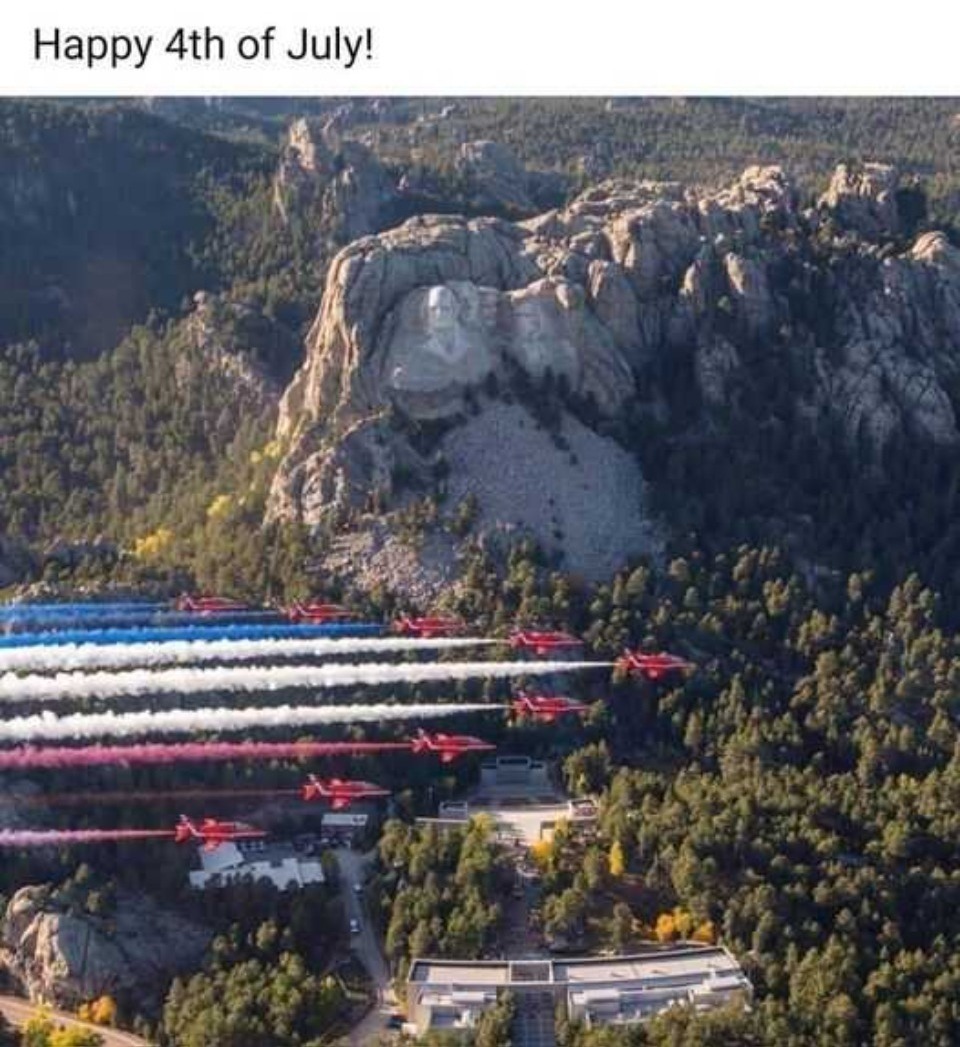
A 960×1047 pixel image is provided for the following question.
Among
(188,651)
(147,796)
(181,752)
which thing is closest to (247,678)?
(188,651)

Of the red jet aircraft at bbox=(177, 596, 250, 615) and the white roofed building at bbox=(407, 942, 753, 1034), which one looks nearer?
the white roofed building at bbox=(407, 942, 753, 1034)

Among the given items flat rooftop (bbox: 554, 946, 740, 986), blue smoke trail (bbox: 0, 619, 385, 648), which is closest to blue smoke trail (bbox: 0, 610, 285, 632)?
blue smoke trail (bbox: 0, 619, 385, 648)

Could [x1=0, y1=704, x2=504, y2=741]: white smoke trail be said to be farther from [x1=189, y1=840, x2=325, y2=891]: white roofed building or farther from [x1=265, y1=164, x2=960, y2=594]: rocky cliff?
[x1=265, y1=164, x2=960, y2=594]: rocky cliff

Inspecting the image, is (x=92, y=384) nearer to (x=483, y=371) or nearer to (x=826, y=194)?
(x=483, y=371)

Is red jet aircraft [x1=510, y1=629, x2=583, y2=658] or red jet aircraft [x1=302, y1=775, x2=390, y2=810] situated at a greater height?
red jet aircraft [x1=510, y1=629, x2=583, y2=658]

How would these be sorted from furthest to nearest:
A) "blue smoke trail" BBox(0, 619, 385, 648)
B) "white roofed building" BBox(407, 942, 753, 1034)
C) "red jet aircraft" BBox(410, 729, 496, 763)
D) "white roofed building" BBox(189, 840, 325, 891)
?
"red jet aircraft" BBox(410, 729, 496, 763)
"blue smoke trail" BBox(0, 619, 385, 648)
"white roofed building" BBox(189, 840, 325, 891)
"white roofed building" BBox(407, 942, 753, 1034)

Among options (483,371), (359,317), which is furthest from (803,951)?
(359,317)

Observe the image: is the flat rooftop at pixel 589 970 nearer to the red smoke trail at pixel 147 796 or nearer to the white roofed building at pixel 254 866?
the white roofed building at pixel 254 866
